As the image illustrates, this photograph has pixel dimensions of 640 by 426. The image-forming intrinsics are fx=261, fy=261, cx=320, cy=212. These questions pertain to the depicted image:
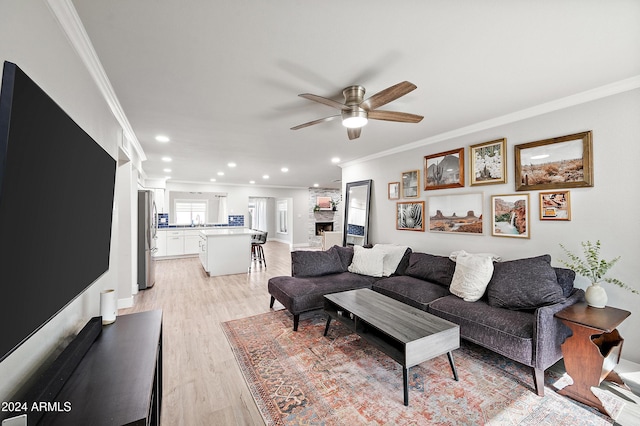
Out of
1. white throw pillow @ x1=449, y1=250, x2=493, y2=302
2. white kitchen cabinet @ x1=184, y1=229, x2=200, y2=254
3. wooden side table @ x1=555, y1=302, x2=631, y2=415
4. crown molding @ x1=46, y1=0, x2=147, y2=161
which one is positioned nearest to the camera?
crown molding @ x1=46, y1=0, x2=147, y2=161

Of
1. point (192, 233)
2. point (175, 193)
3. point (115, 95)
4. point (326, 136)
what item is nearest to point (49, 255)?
point (115, 95)

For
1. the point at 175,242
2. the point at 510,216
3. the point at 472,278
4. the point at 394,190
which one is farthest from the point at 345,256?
the point at 175,242

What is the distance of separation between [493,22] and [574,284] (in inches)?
102

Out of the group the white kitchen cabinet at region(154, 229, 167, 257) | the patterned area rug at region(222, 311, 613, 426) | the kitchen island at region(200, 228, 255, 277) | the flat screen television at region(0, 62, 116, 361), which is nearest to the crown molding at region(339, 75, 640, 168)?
the patterned area rug at region(222, 311, 613, 426)

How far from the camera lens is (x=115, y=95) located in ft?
8.10

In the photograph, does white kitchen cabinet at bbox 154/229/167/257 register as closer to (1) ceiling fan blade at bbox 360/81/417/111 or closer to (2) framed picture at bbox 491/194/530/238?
(1) ceiling fan blade at bbox 360/81/417/111

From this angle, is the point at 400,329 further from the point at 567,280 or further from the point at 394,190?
the point at 394,190

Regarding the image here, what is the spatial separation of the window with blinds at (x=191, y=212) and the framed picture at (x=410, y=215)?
6.92 m

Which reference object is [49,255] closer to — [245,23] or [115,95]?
[245,23]

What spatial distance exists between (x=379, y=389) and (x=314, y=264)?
1984 millimetres

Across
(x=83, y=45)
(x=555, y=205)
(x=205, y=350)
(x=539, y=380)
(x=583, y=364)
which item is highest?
(x=83, y=45)

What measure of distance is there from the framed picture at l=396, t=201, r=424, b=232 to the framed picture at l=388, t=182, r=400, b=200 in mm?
139

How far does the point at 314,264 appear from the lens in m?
3.85

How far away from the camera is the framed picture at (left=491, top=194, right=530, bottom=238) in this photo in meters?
2.91
